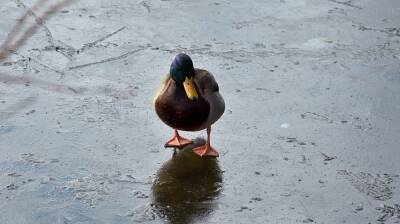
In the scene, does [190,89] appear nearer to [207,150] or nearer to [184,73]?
[184,73]

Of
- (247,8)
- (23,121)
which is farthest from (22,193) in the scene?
(247,8)

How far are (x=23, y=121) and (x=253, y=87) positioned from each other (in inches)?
63.8

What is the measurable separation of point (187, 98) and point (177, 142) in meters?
Answer: 0.41

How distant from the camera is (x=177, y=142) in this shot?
15.0 ft

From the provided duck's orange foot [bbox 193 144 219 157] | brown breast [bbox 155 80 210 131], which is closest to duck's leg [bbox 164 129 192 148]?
duck's orange foot [bbox 193 144 219 157]

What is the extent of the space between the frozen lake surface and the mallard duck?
10.7 inches

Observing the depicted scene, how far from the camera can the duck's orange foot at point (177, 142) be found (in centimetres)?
456

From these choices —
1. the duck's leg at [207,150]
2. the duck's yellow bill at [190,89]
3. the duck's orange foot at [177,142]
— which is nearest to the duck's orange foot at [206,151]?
the duck's leg at [207,150]

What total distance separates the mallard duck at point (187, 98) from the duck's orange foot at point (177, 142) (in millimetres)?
177

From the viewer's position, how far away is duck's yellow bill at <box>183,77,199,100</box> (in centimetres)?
424

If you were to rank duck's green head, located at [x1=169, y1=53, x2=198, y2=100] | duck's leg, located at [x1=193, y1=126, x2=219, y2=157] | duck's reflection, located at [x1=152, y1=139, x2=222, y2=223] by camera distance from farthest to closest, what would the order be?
duck's leg, located at [x1=193, y1=126, x2=219, y2=157] → duck's green head, located at [x1=169, y1=53, x2=198, y2=100] → duck's reflection, located at [x1=152, y1=139, x2=222, y2=223]

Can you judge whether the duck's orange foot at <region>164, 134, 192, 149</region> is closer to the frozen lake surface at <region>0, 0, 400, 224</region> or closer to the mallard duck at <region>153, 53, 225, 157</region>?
the frozen lake surface at <region>0, 0, 400, 224</region>

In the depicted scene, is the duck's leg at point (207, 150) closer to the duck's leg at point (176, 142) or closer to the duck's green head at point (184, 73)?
the duck's leg at point (176, 142)

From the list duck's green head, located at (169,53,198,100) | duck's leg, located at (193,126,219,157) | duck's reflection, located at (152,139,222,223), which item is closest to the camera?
duck's reflection, located at (152,139,222,223)
